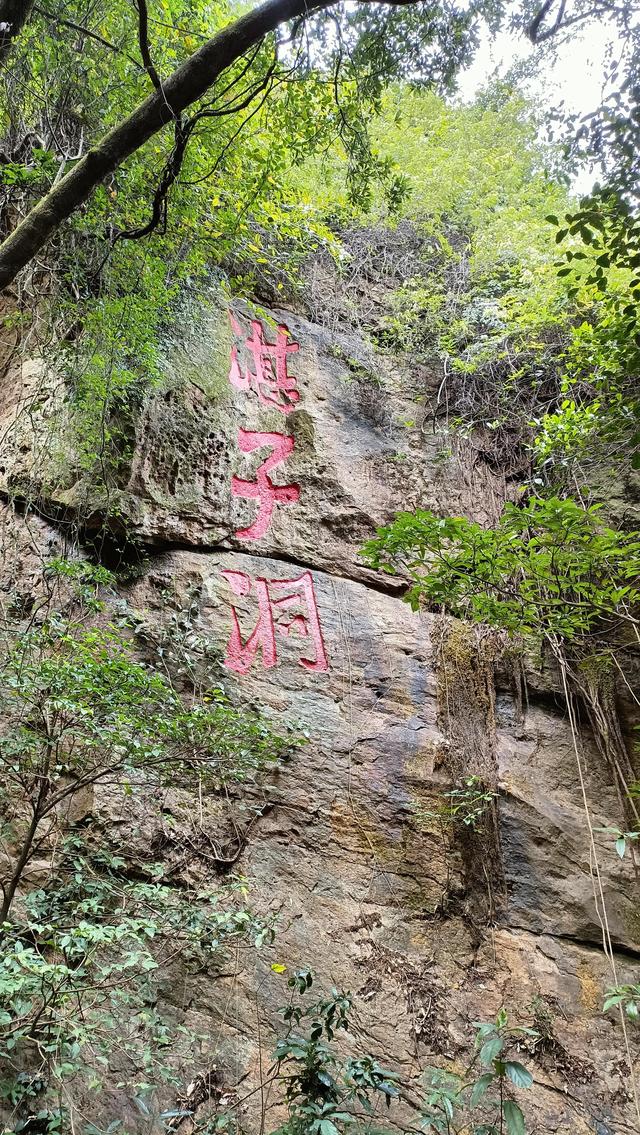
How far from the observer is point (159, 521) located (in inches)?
172

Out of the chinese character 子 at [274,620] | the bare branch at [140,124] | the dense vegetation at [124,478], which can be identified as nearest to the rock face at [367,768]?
the chinese character 子 at [274,620]

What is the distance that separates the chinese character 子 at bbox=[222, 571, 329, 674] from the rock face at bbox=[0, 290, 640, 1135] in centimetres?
1

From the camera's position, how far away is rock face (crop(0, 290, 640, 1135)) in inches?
138

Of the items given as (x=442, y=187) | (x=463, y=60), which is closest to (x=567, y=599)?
(x=463, y=60)

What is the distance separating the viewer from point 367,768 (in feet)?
13.4

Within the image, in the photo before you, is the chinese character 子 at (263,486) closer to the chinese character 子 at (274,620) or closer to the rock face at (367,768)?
the rock face at (367,768)

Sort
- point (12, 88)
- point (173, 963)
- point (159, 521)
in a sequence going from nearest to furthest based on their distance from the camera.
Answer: point (173, 963) < point (12, 88) < point (159, 521)

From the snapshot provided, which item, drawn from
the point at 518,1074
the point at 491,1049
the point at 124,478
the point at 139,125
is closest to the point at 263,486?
the point at 124,478

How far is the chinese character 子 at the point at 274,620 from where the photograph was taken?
4.22 meters

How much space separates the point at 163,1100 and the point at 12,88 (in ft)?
16.6

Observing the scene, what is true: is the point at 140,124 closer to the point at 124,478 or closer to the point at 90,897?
the point at 124,478

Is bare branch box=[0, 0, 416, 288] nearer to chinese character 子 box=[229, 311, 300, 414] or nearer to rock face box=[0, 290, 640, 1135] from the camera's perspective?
rock face box=[0, 290, 640, 1135]

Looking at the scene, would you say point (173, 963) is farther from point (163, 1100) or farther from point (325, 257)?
point (325, 257)

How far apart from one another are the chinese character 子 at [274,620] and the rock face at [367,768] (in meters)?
0.01
